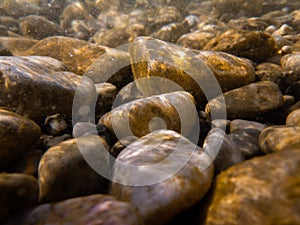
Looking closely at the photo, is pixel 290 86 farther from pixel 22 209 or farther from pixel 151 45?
pixel 22 209

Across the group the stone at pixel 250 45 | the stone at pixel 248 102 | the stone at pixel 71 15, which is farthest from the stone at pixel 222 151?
the stone at pixel 71 15

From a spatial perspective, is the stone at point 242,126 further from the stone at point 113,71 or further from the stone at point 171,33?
the stone at point 171,33

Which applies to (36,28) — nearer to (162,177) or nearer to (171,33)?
(171,33)

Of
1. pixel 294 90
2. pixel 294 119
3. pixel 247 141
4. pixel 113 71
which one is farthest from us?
pixel 113 71

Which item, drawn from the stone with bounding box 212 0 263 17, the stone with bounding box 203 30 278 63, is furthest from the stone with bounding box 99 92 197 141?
the stone with bounding box 212 0 263 17

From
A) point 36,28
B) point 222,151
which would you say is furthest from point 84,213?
point 36,28

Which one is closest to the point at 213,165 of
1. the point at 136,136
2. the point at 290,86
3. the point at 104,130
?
the point at 136,136
